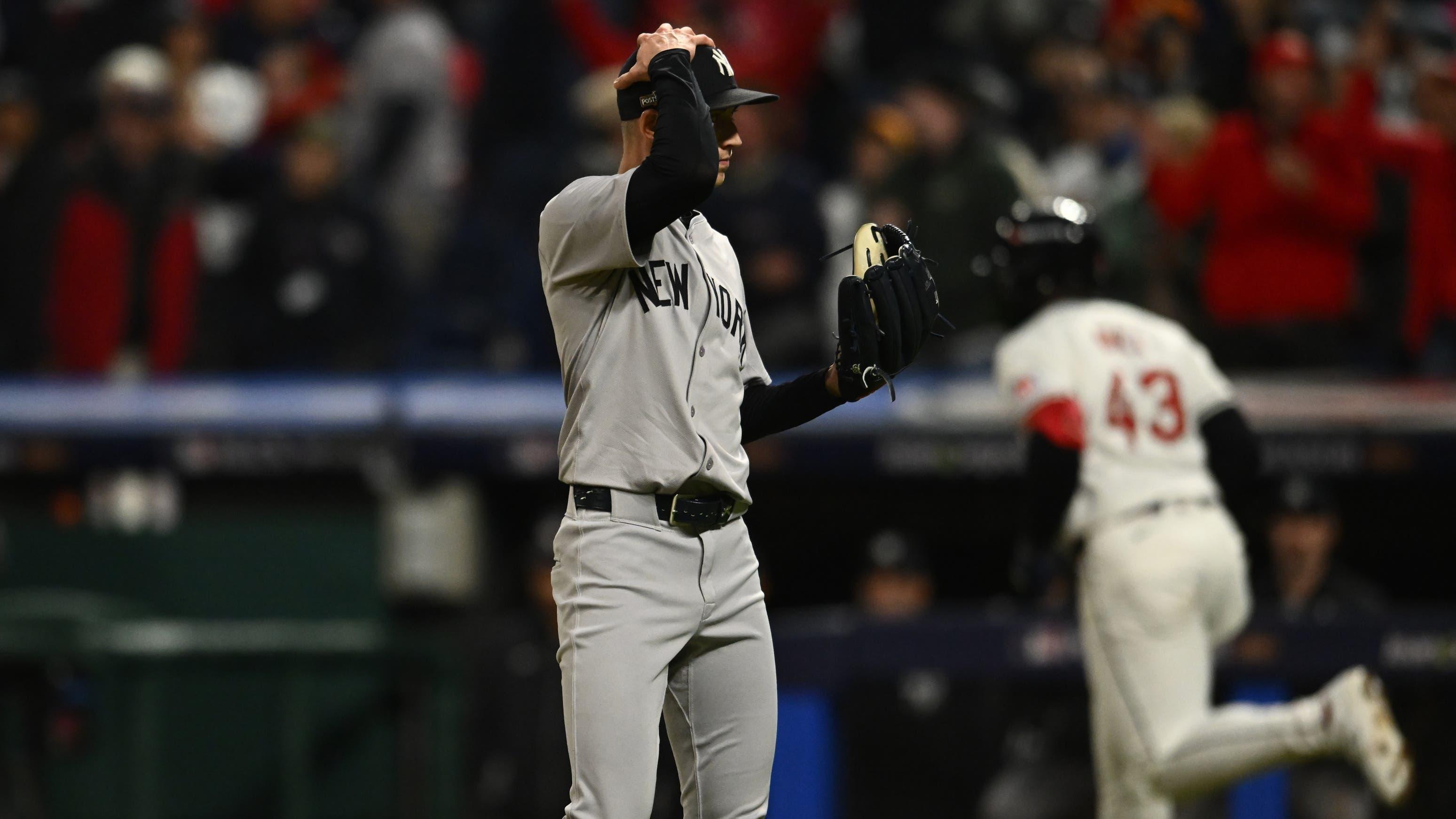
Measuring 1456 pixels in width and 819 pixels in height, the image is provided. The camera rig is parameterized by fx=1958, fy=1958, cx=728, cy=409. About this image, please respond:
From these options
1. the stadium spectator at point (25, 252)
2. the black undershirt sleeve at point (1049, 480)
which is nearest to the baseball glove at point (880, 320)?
the black undershirt sleeve at point (1049, 480)

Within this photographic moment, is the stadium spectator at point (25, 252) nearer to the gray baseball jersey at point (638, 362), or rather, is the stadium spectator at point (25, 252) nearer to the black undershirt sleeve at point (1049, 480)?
the black undershirt sleeve at point (1049, 480)

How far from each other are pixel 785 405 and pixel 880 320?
23 cm

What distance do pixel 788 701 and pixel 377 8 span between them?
15.5 ft

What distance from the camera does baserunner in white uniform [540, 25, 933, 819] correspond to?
311 centimetres

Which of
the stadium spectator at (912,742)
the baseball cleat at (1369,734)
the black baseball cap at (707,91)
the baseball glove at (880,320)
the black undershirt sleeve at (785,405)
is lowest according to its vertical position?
the stadium spectator at (912,742)

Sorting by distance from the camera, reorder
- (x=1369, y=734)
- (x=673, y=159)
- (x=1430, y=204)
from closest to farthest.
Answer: (x=673, y=159)
(x=1369, y=734)
(x=1430, y=204)

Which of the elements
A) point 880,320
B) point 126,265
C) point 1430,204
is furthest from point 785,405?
point 126,265

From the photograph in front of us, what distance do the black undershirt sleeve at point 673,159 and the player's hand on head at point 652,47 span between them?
0.06 meters

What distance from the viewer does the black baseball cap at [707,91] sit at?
3.16 m

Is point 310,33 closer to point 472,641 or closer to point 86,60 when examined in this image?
point 86,60

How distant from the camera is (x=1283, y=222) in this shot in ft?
22.1

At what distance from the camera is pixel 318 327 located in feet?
25.6

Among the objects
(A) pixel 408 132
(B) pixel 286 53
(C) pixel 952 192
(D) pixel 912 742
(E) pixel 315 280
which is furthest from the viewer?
(B) pixel 286 53

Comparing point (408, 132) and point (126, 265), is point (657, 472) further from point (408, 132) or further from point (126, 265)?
point (408, 132)
